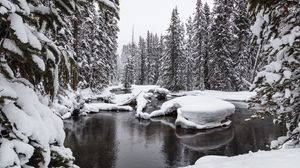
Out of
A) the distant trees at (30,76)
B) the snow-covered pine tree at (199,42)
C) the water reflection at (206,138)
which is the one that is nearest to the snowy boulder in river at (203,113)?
the water reflection at (206,138)

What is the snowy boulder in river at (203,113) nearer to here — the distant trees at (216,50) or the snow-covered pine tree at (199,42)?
the distant trees at (216,50)

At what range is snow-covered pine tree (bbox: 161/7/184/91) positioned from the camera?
4775cm

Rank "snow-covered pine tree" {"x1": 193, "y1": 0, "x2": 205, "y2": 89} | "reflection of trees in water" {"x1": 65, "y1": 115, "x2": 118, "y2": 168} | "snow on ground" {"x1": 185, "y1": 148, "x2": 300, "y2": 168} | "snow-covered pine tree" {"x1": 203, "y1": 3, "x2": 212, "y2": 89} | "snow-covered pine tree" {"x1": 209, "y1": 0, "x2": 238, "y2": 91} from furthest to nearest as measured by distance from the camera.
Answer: "snow-covered pine tree" {"x1": 193, "y1": 0, "x2": 205, "y2": 89} < "snow-covered pine tree" {"x1": 203, "y1": 3, "x2": 212, "y2": 89} < "snow-covered pine tree" {"x1": 209, "y1": 0, "x2": 238, "y2": 91} < "reflection of trees in water" {"x1": 65, "y1": 115, "x2": 118, "y2": 168} < "snow on ground" {"x1": 185, "y1": 148, "x2": 300, "y2": 168}

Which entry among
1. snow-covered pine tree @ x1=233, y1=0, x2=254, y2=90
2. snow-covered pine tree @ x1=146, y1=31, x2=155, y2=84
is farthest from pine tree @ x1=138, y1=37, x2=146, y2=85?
snow-covered pine tree @ x1=233, y1=0, x2=254, y2=90

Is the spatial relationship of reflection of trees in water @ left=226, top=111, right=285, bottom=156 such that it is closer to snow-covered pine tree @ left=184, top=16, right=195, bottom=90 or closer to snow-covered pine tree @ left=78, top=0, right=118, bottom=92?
snow-covered pine tree @ left=78, top=0, right=118, bottom=92

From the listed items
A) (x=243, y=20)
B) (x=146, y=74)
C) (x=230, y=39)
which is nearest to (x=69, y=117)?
(x=230, y=39)

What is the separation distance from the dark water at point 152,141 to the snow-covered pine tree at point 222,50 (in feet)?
58.6

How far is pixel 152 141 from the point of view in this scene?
698 inches

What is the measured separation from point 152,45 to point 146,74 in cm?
673

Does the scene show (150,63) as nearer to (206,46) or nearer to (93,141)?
(206,46)

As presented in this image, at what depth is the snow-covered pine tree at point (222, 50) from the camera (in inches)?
1629

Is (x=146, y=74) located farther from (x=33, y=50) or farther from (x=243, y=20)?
(x=33, y=50)

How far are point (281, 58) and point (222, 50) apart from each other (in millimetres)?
35908

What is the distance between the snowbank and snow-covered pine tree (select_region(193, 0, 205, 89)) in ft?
148
